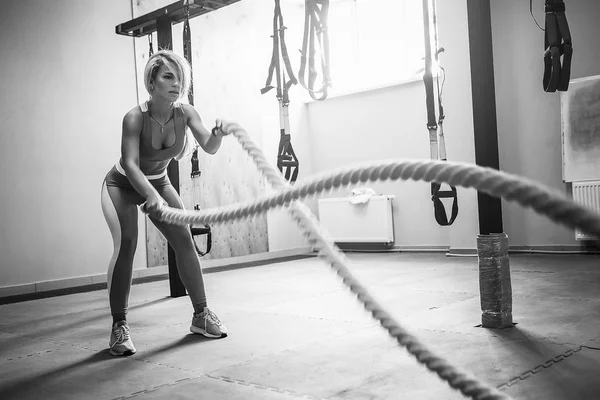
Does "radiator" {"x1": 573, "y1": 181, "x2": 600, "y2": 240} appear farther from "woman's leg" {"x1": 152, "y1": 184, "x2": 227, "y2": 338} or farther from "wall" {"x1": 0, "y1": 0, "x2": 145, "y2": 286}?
"wall" {"x1": 0, "y1": 0, "x2": 145, "y2": 286}

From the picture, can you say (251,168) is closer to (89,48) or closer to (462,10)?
(89,48)

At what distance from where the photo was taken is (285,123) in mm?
Result: 3781

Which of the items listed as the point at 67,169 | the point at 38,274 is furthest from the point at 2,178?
the point at 38,274

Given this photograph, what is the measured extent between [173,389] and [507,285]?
1768mm

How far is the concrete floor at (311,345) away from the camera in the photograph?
2201mm

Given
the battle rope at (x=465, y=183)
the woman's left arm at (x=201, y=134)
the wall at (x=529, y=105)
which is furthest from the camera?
the wall at (x=529, y=105)

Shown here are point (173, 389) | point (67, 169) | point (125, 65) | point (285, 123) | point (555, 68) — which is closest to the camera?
point (173, 389)

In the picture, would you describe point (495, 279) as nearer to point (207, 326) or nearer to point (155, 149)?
point (207, 326)

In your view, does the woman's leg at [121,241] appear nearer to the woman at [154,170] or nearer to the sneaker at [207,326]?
the woman at [154,170]

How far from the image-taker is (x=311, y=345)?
2875mm

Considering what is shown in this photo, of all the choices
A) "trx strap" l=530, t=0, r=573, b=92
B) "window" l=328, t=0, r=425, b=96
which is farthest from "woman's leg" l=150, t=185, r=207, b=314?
"window" l=328, t=0, r=425, b=96

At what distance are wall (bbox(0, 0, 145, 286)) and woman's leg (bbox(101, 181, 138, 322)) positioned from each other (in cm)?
298

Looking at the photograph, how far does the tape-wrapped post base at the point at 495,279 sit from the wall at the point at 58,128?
A: 434 centimetres

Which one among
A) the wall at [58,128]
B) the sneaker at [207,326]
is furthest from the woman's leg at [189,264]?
the wall at [58,128]
